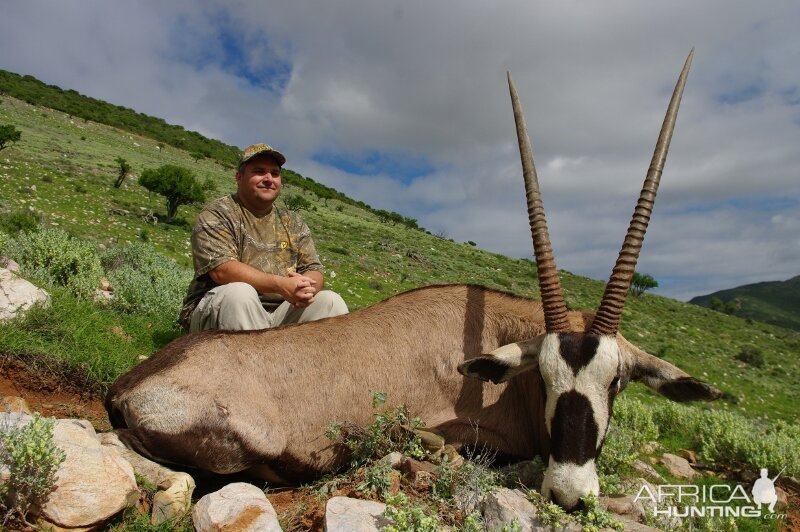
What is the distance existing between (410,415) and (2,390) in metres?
3.80

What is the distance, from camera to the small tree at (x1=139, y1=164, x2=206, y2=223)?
92.7 feet

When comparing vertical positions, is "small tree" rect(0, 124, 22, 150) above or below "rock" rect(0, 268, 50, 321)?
above

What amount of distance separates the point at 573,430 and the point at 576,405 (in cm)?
18

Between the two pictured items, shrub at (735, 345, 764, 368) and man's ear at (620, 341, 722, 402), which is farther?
shrub at (735, 345, 764, 368)

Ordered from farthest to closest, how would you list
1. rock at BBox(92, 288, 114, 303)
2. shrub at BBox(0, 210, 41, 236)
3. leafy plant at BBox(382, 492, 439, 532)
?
1. shrub at BBox(0, 210, 41, 236)
2. rock at BBox(92, 288, 114, 303)
3. leafy plant at BBox(382, 492, 439, 532)

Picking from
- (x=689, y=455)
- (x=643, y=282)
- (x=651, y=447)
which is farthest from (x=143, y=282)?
(x=643, y=282)

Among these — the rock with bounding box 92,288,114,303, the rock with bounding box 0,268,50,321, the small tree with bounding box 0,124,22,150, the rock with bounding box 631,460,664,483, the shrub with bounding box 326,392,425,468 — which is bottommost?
the rock with bounding box 631,460,664,483

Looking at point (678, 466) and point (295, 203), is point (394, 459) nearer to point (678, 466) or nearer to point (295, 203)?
point (678, 466)

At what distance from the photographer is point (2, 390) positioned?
491 centimetres

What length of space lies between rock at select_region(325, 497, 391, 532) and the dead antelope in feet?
3.01

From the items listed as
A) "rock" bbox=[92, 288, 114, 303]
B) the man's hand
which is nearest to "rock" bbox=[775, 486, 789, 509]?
the man's hand

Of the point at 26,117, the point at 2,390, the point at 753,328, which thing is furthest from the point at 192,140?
the point at 2,390

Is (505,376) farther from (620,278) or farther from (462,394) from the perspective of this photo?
(620,278)

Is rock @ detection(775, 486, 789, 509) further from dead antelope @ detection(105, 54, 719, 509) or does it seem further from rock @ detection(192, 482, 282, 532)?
rock @ detection(192, 482, 282, 532)
